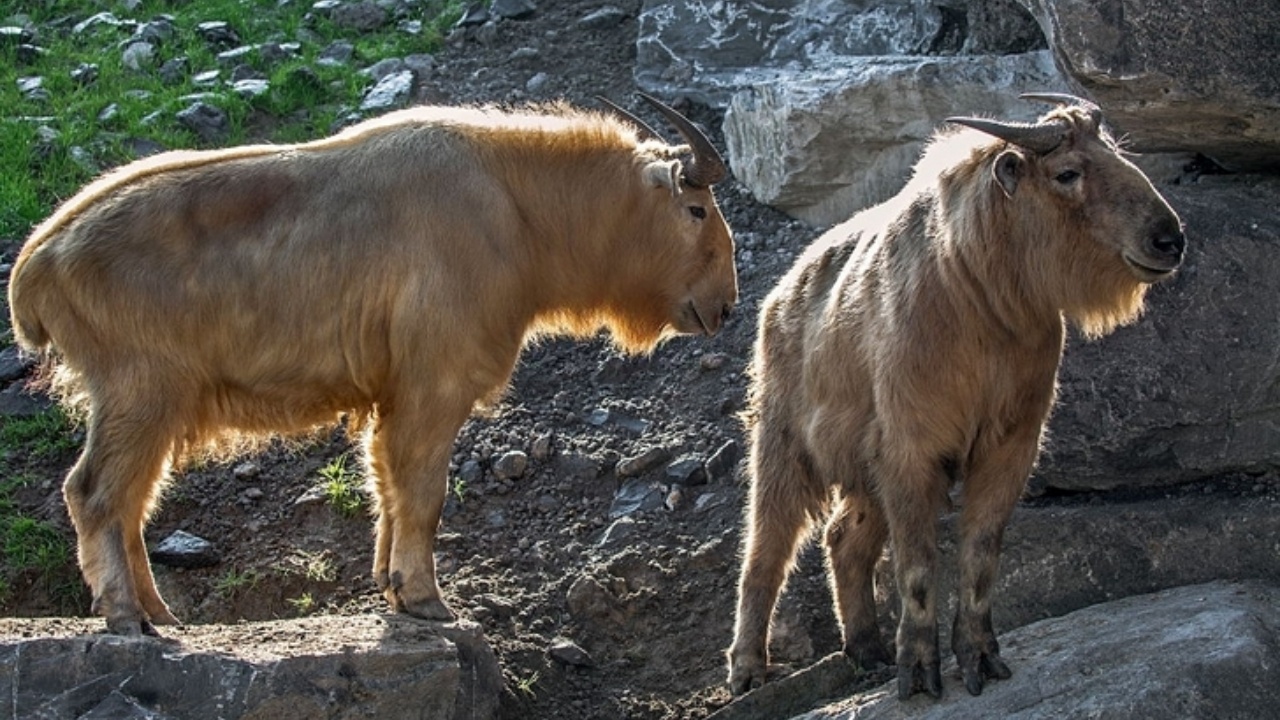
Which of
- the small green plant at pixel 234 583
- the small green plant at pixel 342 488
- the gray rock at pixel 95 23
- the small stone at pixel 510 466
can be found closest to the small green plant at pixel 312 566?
the small green plant at pixel 234 583

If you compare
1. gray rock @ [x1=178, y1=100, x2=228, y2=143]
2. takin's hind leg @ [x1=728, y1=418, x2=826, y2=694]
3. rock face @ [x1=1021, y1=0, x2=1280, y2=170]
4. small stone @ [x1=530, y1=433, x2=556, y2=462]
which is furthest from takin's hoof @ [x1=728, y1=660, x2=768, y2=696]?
gray rock @ [x1=178, y1=100, x2=228, y2=143]

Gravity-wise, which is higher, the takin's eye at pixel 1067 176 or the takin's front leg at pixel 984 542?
the takin's eye at pixel 1067 176

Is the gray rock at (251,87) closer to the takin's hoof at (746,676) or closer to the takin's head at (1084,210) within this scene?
the takin's hoof at (746,676)

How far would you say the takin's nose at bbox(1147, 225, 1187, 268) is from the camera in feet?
20.0

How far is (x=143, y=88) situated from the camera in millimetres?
11672

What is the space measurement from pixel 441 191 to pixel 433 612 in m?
1.58

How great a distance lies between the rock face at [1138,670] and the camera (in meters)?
5.89

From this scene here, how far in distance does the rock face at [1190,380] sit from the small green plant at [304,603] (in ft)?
9.86

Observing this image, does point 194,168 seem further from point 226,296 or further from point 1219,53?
point 1219,53

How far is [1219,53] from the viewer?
732 centimetres

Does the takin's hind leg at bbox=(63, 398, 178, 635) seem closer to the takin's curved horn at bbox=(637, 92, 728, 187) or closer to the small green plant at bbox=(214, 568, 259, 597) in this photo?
the small green plant at bbox=(214, 568, 259, 597)

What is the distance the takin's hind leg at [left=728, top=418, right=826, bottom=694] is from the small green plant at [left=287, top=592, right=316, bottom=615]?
72.8 inches

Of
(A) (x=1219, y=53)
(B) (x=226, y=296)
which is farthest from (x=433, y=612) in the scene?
(A) (x=1219, y=53)

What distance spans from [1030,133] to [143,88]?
7003 millimetres
